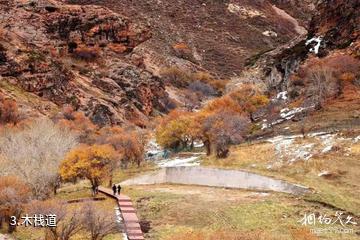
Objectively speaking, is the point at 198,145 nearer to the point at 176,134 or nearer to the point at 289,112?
the point at 176,134

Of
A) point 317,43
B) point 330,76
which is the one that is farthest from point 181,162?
point 317,43

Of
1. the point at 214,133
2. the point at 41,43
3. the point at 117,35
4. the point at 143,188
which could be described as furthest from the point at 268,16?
the point at 143,188

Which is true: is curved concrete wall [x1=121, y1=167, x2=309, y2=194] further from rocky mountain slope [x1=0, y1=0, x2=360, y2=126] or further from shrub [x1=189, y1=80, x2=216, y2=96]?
shrub [x1=189, y1=80, x2=216, y2=96]

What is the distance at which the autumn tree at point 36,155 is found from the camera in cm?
3609

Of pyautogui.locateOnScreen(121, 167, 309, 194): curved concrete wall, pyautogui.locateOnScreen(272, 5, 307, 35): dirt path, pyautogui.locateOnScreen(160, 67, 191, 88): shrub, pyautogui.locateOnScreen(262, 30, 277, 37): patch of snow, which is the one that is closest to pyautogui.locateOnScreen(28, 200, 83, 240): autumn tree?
pyautogui.locateOnScreen(121, 167, 309, 194): curved concrete wall

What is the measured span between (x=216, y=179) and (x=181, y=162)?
853 centimetres

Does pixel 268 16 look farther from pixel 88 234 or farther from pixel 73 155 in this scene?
pixel 88 234

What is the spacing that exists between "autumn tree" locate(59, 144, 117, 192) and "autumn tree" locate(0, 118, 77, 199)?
3.22 ft

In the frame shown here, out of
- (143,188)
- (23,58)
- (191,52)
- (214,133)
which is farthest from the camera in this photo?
(191,52)

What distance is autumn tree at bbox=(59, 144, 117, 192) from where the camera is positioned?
125ft

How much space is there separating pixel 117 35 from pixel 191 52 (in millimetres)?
46308

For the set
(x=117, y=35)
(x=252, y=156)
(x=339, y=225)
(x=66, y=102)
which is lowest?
(x=339, y=225)

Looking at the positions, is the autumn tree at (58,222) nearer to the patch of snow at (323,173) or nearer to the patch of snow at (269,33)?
the patch of snow at (323,173)

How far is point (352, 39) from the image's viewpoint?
67438mm
